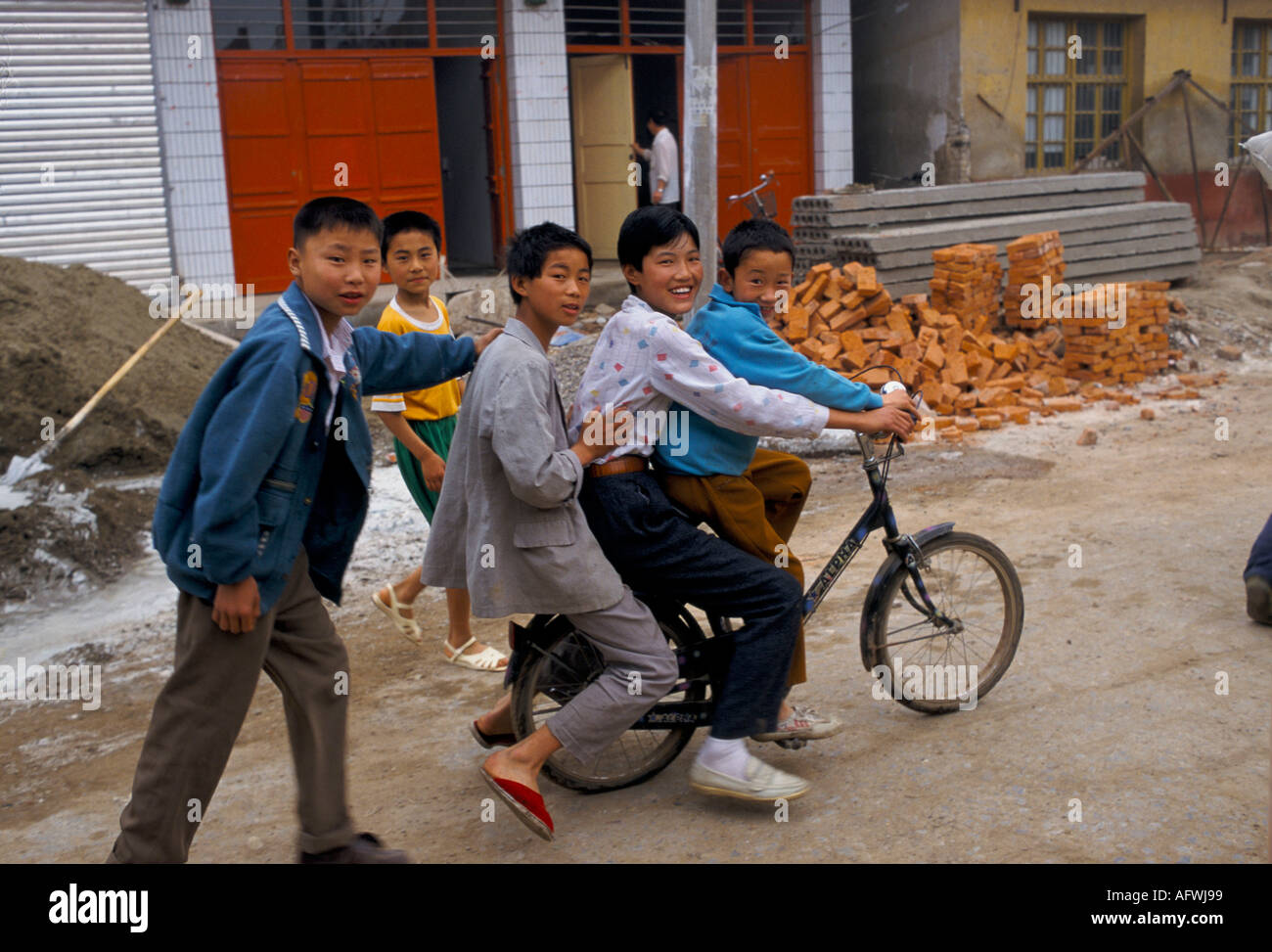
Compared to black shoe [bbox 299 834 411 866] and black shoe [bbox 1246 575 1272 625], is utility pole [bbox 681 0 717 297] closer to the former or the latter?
black shoe [bbox 1246 575 1272 625]

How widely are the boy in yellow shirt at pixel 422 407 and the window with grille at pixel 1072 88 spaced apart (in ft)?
43.6

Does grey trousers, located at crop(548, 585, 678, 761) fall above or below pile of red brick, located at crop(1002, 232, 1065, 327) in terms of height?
below

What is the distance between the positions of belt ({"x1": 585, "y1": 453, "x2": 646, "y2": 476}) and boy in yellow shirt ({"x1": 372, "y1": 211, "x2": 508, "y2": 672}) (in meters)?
1.05

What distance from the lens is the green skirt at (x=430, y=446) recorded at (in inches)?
180

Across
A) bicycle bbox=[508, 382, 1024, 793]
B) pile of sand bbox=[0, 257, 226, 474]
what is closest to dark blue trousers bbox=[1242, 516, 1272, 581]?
bicycle bbox=[508, 382, 1024, 793]

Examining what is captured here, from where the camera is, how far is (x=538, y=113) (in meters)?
12.9

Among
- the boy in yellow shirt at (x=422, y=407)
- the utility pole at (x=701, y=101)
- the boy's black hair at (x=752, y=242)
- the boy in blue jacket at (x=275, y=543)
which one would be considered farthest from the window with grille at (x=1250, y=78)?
the boy in blue jacket at (x=275, y=543)

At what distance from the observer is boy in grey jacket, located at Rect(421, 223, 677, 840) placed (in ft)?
9.79

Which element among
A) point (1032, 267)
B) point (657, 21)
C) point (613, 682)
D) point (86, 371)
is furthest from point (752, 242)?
point (657, 21)

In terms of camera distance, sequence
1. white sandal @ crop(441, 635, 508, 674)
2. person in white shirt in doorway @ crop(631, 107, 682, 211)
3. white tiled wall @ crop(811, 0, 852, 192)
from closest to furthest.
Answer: white sandal @ crop(441, 635, 508, 674)
person in white shirt in doorway @ crop(631, 107, 682, 211)
white tiled wall @ crop(811, 0, 852, 192)

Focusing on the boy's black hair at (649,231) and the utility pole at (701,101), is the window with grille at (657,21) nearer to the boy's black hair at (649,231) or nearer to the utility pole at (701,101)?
the utility pole at (701,101)

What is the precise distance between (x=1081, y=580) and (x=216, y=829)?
3711 mm

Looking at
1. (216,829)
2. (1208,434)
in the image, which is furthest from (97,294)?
(1208,434)

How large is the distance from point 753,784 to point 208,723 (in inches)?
58.2
